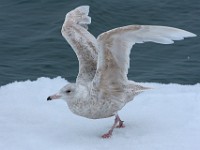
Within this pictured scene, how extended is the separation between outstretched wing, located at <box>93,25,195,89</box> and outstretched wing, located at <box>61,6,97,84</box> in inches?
12.5

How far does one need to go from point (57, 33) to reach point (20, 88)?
3536mm

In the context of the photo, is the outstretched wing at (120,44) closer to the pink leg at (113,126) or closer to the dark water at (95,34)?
the pink leg at (113,126)

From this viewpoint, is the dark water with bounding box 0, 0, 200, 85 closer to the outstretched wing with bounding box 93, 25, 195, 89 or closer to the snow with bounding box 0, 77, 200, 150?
the snow with bounding box 0, 77, 200, 150

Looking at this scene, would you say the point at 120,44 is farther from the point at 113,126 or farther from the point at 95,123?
the point at 95,123

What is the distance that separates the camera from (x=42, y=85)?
849 centimetres

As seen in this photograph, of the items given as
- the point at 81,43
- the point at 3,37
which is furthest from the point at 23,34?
the point at 81,43

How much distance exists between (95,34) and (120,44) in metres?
5.04

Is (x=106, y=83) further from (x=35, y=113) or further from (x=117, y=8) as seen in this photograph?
(x=117, y=8)

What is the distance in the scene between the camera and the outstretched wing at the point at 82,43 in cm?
709

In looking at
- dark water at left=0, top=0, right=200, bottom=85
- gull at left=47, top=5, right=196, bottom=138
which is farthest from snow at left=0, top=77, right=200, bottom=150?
dark water at left=0, top=0, right=200, bottom=85

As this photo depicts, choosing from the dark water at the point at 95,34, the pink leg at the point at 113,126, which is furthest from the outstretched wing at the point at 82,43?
the dark water at the point at 95,34

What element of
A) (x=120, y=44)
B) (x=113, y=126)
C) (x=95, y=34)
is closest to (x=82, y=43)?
(x=120, y=44)

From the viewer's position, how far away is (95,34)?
11531 mm

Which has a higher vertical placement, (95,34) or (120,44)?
Result: (120,44)
